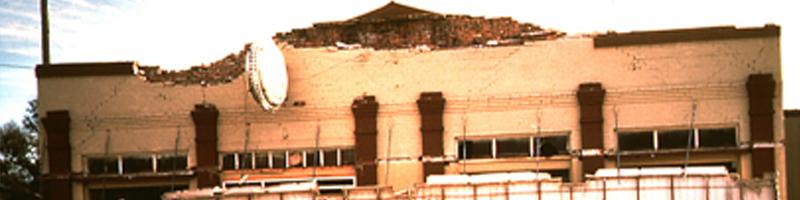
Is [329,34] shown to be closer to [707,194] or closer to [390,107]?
[390,107]

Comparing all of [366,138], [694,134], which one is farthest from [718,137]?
[366,138]

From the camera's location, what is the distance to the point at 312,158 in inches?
917

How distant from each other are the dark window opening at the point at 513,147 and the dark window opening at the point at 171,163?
746 centimetres

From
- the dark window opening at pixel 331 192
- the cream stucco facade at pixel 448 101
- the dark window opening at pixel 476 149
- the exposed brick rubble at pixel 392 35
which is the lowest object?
the dark window opening at pixel 331 192

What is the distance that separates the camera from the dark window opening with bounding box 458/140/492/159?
898 inches

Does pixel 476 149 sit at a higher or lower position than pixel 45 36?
lower

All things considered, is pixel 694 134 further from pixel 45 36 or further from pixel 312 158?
pixel 45 36

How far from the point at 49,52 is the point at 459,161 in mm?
12620

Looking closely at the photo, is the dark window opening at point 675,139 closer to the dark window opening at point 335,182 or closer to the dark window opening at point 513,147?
the dark window opening at point 513,147

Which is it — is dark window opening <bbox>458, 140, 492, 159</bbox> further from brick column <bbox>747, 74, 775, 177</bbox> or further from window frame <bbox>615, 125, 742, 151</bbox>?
brick column <bbox>747, 74, 775, 177</bbox>

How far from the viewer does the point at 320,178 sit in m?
23.2

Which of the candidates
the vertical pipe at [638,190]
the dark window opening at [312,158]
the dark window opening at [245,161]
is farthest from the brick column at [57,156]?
the vertical pipe at [638,190]

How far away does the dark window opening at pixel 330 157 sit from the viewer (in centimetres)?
2319

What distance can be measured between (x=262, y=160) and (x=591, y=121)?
7.72 metres
